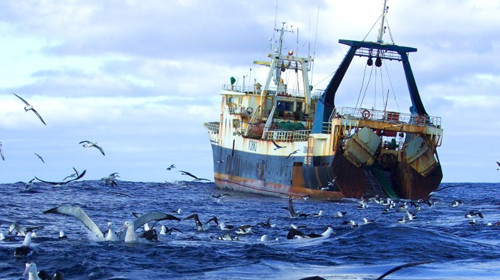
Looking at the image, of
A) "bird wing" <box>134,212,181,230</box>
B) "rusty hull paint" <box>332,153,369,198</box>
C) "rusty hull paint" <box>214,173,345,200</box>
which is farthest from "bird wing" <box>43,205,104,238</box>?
"rusty hull paint" <box>214,173,345,200</box>

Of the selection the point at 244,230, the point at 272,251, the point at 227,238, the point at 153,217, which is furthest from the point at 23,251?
the point at 244,230

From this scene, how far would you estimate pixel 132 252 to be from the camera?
75.5 feet

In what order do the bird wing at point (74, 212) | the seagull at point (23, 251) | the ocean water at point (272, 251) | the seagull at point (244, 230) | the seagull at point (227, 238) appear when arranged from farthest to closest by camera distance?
1. the seagull at point (244, 230)
2. the seagull at point (227, 238)
3. the seagull at point (23, 251)
4. the bird wing at point (74, 212)
5. the ocean water at point (272, 251)

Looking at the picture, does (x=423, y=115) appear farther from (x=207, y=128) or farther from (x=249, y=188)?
(x=207, y=128)

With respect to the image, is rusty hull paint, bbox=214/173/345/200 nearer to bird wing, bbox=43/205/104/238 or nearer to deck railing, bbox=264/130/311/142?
deck railing, bbox=264/130/311/142

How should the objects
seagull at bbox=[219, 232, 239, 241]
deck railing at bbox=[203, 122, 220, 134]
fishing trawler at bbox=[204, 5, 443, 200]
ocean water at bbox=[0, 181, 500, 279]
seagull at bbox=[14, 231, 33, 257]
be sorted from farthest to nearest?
deck railing at bbox=[203, 122, 220, 134] → fishing trawler at bbox=[204, 5, 443, 200] → seagull at bbox=[219, 232, 239, 241] → seagull at bbox=[14, 231, 33, 257] → ocean water at bbox=[0, 181, 500, 279]

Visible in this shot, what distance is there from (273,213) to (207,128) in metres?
35.4

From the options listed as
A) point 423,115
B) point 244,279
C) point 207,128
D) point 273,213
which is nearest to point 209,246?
point 244,279

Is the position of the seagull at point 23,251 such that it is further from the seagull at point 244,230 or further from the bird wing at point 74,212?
the seagull at point 244,230

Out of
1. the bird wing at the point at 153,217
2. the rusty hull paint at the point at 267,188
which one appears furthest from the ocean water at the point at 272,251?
the rusty hull paint at the point at 267,188

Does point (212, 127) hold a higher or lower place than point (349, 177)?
higher

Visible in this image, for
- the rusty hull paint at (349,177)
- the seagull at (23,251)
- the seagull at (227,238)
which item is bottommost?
the seagull at (23,251)

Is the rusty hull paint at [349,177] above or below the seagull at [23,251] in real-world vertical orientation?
above

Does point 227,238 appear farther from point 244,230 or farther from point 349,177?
point 349,177
